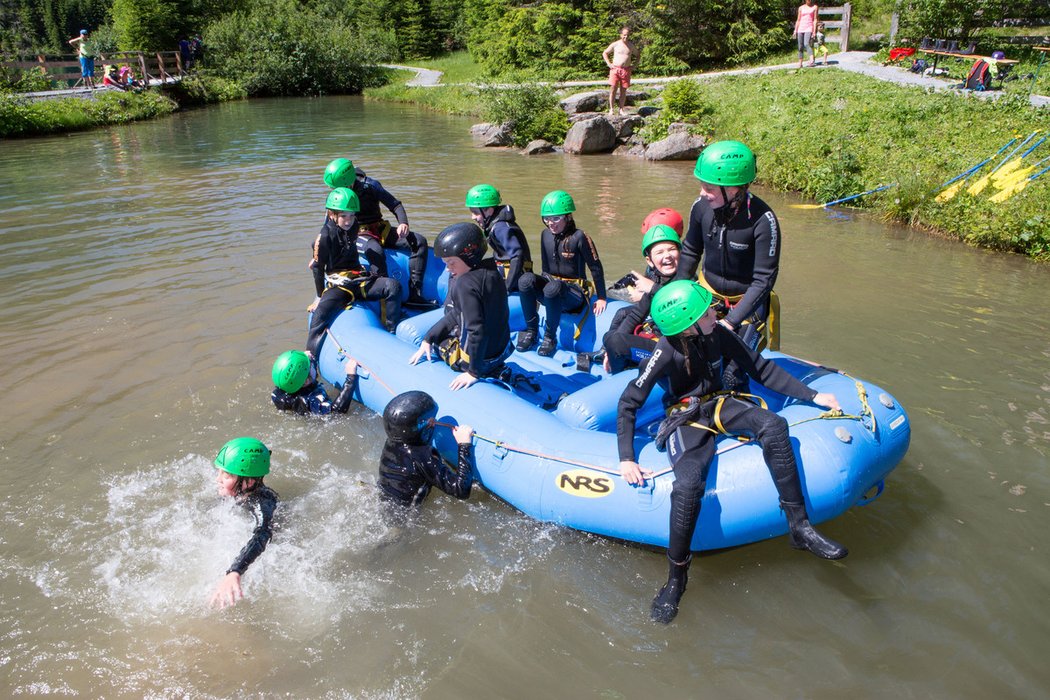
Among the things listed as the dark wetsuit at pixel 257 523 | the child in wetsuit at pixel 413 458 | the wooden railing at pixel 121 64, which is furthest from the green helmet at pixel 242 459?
the wooden railing at pixel 121 64

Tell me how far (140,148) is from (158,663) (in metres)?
18.8

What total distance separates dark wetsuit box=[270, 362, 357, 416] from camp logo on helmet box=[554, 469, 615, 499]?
2.22 meters

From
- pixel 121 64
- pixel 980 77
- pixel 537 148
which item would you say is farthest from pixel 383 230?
pixel 121 64

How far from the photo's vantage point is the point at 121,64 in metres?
29.9

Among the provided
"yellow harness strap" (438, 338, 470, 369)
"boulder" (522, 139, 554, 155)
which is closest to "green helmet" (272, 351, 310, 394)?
"yellow harness strap" (438, 338, 470, 369)

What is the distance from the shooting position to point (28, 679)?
363 centimetres

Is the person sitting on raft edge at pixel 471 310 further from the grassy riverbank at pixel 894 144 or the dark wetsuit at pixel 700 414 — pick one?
the grassy riverbank at pixel 894 144

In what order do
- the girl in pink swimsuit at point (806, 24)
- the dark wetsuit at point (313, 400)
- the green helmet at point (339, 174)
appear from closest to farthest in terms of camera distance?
the dark wetsuit at point (313, 400), the green helmet at point (339, 174), the girl in pink swimsuit at point (806, 24)

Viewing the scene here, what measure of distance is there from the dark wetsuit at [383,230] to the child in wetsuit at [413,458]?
304cm

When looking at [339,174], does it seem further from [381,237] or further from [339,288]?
[339,288]

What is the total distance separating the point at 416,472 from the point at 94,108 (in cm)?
2450

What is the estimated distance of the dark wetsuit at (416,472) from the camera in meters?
4.55

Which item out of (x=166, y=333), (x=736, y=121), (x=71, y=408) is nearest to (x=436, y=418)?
(x=71, y=408)

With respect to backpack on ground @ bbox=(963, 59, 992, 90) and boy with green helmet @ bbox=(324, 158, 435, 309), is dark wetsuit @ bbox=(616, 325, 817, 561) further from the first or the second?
backpack on ground @ bbox=(963, 59, 992, 90)
